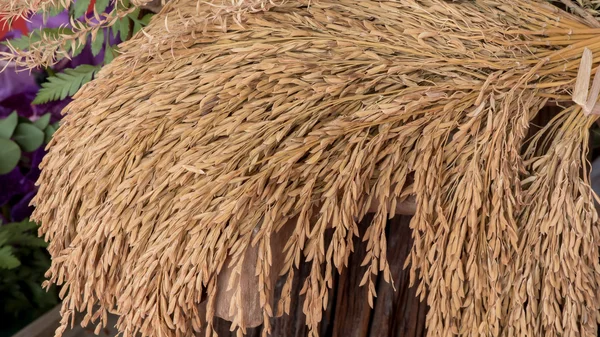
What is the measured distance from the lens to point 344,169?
25.6 inches

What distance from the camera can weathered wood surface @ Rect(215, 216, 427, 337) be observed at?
3.05 feet

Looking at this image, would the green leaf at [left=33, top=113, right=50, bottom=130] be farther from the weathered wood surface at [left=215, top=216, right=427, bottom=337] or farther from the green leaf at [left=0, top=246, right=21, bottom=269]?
the weathered wood surface at [left=215, top=216, right=427, bottom=337]

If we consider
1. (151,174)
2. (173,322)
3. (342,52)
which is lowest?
(173,322)

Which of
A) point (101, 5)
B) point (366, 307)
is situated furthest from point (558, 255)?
point (101, 5)

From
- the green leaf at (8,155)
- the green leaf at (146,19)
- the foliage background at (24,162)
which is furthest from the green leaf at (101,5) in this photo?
the green leaf at (8,155)

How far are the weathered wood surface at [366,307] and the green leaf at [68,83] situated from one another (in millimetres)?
496

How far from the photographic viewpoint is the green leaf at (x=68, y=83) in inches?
42.5

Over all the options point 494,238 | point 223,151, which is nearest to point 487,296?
point 494,238

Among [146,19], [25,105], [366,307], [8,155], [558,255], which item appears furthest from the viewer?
[25,105]

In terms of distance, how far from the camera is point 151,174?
69 cm

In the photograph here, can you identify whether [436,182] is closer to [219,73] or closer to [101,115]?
[219,73]

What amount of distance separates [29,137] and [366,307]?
85cm

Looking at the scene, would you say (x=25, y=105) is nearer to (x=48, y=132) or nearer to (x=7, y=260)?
(x=48, y=132)

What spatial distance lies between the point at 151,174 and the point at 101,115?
0.34 ft
